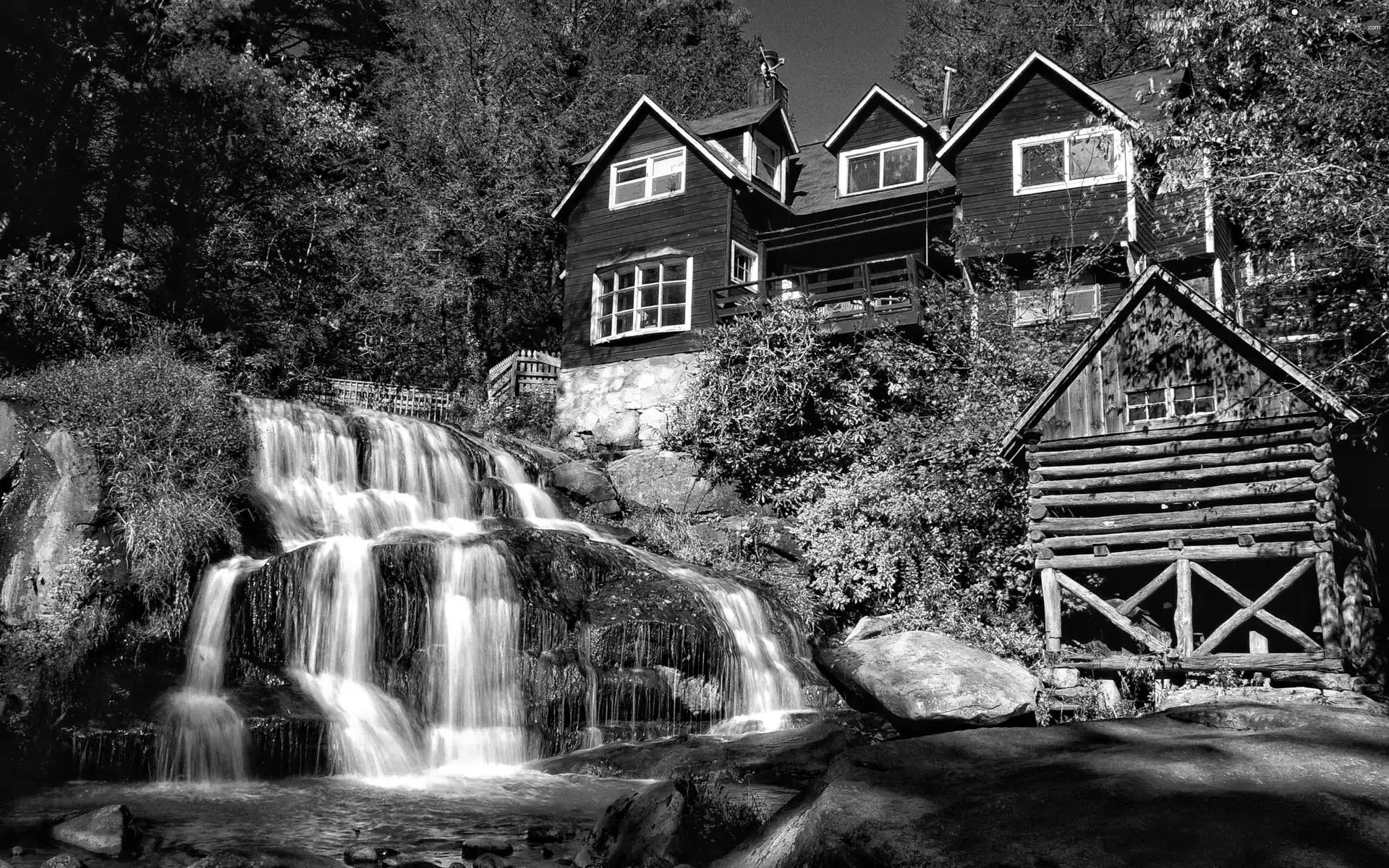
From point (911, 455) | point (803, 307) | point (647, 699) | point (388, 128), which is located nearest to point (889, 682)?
point (647, 699)

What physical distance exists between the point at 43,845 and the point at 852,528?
14.1 meters

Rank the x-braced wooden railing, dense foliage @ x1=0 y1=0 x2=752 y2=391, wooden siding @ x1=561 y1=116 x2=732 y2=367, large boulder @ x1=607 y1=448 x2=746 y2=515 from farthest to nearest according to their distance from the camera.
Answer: wooden siding @ x1=561 y1=116 x2=732 y2=367, large boulder @ x1=607 y1=448 x2=746 y2=515, dense foliage @ x1=0 y1=0 x2=752 y2=391, the x-braced wooden railing

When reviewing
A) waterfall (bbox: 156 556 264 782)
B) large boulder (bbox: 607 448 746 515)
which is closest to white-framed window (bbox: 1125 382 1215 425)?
A: large boulder (bbox: 607 448 746 515)

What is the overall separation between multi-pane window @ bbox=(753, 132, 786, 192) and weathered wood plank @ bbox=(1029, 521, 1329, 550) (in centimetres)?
1753

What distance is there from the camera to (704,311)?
2705cm

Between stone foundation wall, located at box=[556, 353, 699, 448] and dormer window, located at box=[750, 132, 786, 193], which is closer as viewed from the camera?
stone foundation wall, located at box=[556, 353, 699, 448]

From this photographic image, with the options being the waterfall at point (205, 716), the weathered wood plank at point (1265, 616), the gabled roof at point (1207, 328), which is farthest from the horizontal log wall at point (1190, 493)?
the waterfall at point (205, 716)

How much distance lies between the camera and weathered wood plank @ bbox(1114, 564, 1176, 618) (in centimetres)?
1343

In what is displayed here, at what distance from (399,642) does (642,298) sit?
1679 cm

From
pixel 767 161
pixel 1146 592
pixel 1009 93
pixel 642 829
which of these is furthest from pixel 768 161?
pixel 642 829

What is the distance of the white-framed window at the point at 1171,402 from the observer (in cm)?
1396

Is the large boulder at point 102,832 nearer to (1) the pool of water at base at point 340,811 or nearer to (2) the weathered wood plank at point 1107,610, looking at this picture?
(1) the pool of water at base at point 340,811

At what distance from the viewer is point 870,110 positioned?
96.1ft

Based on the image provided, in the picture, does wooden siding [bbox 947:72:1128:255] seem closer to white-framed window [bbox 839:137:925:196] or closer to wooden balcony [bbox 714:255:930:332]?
wooden balcony [bbox 714:255:930:332]
